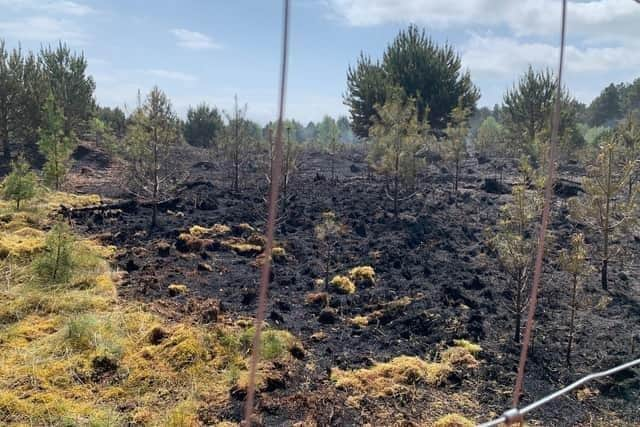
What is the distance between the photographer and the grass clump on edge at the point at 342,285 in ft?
27.9

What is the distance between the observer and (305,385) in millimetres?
5406

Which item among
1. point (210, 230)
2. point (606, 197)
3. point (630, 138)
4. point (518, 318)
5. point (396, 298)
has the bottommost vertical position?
point (396, 298)

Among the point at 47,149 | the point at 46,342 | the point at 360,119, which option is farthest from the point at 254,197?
the point at 360,119

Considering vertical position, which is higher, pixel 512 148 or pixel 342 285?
pixel 512 148

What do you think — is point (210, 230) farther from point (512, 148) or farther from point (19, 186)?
point (512, 148)

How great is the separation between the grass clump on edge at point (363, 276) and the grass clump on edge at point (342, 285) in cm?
20

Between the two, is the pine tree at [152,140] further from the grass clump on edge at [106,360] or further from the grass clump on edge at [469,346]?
the grass clump on edge at [469,346]

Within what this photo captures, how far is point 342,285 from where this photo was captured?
8617mm

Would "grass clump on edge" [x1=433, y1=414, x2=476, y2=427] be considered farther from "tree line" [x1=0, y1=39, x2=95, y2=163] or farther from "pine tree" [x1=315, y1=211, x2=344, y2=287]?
"tree line" [x1=0, y1=39, x2=95, y2=163]

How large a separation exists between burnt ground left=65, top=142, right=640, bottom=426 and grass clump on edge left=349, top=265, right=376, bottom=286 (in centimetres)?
19

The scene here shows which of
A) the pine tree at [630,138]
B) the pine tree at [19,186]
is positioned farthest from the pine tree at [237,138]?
the pine tree at [630,138]

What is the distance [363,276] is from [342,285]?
25.7 inches

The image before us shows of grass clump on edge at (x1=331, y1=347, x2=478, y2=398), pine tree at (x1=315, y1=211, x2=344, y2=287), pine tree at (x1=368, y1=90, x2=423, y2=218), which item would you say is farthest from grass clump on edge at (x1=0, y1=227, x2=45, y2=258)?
pine tree at (x1=368, y1=90, x2=423, y2=218)

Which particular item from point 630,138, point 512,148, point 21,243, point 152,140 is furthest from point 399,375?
point 512,148
